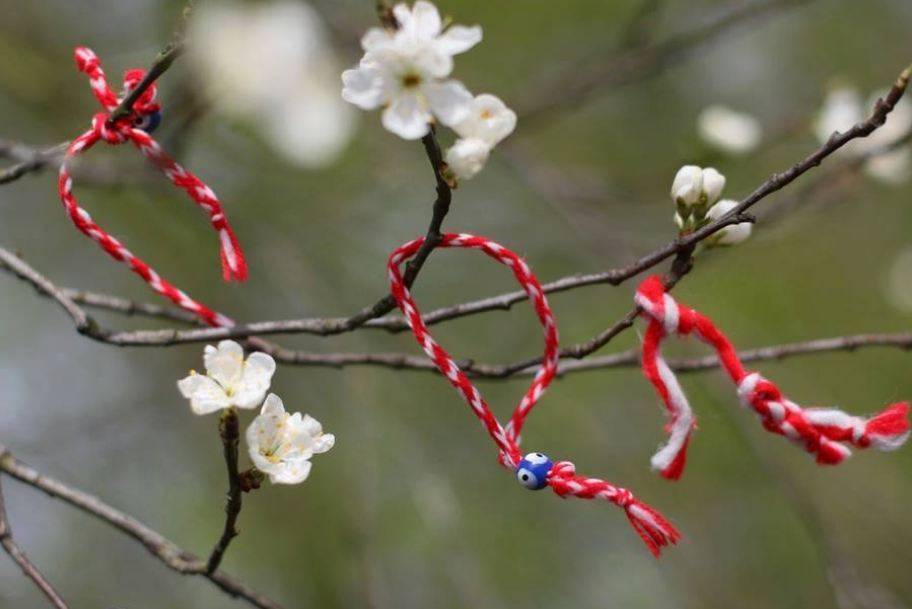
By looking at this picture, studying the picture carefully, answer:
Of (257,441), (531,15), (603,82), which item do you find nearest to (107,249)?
(257,441)

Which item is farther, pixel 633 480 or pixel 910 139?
pixel 633 480

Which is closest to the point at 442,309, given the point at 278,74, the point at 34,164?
the point at 34,164

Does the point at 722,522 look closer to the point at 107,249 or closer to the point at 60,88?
the point at 60,88

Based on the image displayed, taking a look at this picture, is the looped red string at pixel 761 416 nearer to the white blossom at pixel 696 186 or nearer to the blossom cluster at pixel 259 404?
the white blossom at pixel 696 186

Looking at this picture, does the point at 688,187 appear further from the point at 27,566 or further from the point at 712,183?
the point at 27,566

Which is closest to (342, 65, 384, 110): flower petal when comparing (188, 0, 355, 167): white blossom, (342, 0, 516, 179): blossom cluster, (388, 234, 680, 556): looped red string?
(342, 0, 516, 179): blossom cluster

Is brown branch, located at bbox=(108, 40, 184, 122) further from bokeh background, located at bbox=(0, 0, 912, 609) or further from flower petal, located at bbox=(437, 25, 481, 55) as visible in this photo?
bokeh background, located at bbox=(0, 0, 912, 609)

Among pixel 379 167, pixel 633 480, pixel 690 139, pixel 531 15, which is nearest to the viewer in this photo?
pixel 690 139
